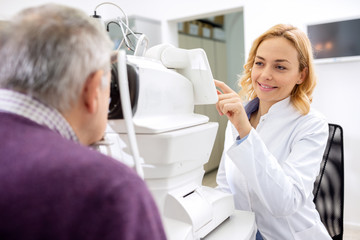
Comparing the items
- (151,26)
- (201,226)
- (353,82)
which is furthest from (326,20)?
(201,226)

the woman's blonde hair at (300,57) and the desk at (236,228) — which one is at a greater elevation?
the woman's blonde hair at (300,57)

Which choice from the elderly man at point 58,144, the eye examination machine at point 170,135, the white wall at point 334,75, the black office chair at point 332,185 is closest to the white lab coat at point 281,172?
the eye examination machine at point 170,135

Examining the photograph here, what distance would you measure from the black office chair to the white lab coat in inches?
14.3

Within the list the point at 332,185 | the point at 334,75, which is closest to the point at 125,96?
the point at 332,185

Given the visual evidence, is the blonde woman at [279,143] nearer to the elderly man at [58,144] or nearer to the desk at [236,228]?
the desk at [236,228]

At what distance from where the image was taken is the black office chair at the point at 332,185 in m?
1.43

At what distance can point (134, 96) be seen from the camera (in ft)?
2.14

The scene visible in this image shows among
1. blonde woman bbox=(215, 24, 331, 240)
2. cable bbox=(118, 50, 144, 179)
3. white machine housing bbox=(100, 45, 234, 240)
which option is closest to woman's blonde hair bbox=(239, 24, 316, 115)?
blonde woman bbox=(215, 24, 331, 240)

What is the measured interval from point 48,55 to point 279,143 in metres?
0.92

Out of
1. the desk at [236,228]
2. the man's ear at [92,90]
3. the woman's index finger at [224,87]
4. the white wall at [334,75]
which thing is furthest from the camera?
the white wall at [334,75]

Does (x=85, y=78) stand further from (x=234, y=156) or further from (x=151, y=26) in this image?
(x=151, y=26)

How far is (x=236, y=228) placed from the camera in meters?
0.88

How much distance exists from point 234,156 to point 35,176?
0.67m

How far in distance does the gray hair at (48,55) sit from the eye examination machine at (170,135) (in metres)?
0.12
